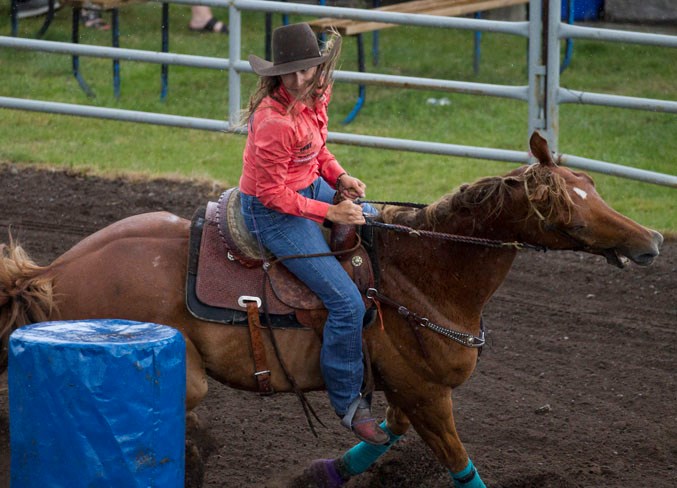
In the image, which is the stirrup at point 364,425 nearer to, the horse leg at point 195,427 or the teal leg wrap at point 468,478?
the teal leg wrap at point 468,478

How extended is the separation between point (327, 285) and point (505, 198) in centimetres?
78

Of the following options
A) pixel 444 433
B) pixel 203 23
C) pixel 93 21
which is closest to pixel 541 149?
pixel 444 433

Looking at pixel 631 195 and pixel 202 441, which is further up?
pixel 631 195

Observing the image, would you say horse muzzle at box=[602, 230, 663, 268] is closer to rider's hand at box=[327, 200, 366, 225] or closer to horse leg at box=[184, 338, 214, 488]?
rider's hand at box=[327, 200, 366, 225]

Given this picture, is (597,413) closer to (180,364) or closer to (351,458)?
(351,458)

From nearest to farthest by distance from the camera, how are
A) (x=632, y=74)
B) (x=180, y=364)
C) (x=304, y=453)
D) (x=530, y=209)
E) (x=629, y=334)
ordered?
1. (x=180, y=364)
2. (x=530, y=209)
3. (x=304, y=453)
4. (x=629, y=334)
5. (x=632, y=74)

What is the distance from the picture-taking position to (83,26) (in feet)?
46.9

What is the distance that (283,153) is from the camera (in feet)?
13.3

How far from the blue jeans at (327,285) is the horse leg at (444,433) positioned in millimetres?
282

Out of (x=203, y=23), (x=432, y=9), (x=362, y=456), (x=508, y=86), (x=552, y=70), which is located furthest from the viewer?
(x=203, y=23)

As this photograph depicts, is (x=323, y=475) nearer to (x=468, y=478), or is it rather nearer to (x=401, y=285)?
(x=468, y=478)

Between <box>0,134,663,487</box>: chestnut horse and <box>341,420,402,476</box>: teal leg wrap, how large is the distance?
0.27m

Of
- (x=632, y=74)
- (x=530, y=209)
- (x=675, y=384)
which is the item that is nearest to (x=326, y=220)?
(x=530, y=209)

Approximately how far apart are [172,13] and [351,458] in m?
11.8
